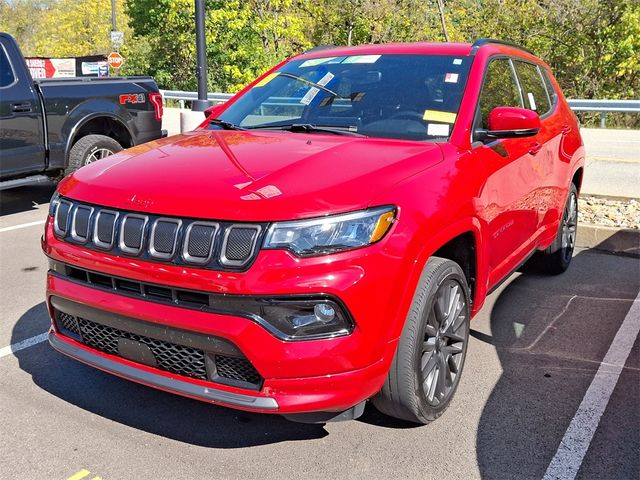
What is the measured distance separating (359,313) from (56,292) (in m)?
1.49

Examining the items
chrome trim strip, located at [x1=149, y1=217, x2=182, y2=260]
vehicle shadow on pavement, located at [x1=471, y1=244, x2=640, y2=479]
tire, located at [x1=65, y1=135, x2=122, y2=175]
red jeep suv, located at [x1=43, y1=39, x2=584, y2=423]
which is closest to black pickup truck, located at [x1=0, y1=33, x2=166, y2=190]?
tire, located at [x1=65, y1=135, x2=122, y2=175]

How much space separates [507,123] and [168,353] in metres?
2.20

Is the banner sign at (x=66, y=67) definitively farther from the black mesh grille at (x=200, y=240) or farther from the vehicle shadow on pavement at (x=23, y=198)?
the black mesh grille at (x=200, y=240)

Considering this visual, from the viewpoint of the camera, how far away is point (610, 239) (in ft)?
21.7

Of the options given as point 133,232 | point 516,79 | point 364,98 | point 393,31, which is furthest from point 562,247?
point 393,31

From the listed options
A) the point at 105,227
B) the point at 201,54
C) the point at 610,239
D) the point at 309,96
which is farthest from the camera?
the point at 201,54

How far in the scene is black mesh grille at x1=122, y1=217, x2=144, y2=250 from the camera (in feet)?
9.18

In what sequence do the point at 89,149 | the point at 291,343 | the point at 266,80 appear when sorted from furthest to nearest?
the point at 89,149 → the point at 266,80 → the point at 291,343

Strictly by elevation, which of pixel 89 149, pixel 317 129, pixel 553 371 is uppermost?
pixel 317 129

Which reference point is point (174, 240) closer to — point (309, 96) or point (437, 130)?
point (437, 130)

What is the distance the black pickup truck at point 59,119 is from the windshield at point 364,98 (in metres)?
3.92

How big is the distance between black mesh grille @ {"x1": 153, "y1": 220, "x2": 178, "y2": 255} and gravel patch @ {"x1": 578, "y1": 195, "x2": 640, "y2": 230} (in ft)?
18.0

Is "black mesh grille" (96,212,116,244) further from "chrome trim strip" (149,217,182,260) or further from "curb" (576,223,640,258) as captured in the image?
"curb" (576,223,640,258)

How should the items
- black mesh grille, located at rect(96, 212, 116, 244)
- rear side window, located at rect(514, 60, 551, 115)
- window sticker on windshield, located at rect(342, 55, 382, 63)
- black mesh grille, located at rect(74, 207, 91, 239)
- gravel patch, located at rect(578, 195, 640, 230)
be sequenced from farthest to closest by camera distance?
gravel patch, located at rect(578, 195, 640, 230) < rear side window, located at rect(514, 60, 551, 115) < window sticker on windshield, located at rect(342, 55, 382, 63) < black mesh grille, located at rect(74, 207, 91, 239) < black mesh grille, located at rect(96, 212, 116, 244)
